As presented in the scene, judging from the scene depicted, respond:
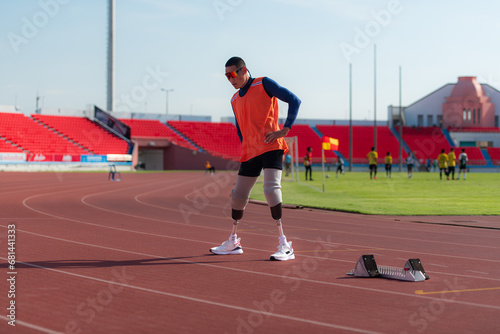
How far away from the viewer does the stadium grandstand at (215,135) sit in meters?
56.6

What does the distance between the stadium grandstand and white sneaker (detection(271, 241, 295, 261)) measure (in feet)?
154

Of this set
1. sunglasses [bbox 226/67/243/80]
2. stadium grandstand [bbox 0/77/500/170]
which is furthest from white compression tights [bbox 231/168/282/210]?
stadium grandstand [bbox 0/77/500/170]

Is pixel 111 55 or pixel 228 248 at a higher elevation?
pixel 111 55

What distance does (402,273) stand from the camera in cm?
580

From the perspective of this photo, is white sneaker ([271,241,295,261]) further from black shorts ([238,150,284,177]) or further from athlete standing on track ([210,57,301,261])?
black shorts ([238,150,284,177])

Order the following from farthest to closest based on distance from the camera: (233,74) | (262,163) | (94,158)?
(94,158)
(262,163)
(233,74)

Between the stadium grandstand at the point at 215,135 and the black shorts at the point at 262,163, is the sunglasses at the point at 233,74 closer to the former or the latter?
the black shorts at the point at 262,163

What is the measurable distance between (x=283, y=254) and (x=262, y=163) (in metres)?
1.14

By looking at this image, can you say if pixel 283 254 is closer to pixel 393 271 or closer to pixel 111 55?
pixel 393 271

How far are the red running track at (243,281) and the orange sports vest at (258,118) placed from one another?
1.35 metres

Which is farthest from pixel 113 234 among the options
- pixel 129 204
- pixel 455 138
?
pixel 455 138

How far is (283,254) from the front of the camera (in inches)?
273

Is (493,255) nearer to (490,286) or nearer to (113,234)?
(490,286)

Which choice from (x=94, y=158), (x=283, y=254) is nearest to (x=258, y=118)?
(x=283, y=254)
